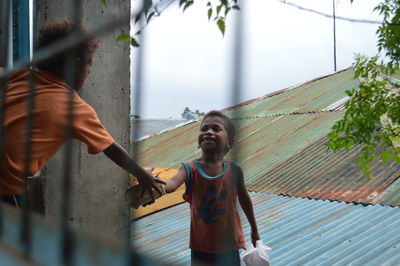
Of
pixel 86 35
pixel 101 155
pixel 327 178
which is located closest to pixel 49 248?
pixel 86 35

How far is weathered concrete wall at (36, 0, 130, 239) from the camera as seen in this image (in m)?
2.91

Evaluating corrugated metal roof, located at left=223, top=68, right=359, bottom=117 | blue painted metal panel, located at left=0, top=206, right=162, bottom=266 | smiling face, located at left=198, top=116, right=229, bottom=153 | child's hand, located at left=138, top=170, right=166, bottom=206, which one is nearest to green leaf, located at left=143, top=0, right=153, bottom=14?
blue painted metal panel, located at left=0, top=206, right=162, bottom=266

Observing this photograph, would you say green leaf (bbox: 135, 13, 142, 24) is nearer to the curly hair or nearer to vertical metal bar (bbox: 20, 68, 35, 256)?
vertical metal bar (bbox: 20, 68, 35, 256)

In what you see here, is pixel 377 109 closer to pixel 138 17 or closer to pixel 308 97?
pixel 138 17

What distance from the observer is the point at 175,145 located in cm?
876

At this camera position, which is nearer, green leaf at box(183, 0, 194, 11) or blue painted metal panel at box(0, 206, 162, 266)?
blue painted metal panel at box(0, 206, 162, 266)

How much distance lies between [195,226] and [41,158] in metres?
0.84

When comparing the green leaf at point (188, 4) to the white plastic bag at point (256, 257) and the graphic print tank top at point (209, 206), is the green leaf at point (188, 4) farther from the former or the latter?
the white plastic bag at point (256, 257)

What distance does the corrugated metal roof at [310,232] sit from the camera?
3389mm

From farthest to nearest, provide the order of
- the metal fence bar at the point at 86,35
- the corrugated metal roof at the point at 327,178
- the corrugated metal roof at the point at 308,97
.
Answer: the corrugated metal roof at the point at 308,97, the corrugated metal roof at the point at 327,178, the metal fence bar at the point at 86,35

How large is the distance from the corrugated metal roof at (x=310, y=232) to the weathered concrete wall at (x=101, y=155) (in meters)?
0.34

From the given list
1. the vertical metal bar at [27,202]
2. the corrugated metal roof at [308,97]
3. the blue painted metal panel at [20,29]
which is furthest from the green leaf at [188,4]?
the corrugated metal roof at [308,97]

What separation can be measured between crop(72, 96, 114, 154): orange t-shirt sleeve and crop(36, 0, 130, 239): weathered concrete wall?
122cm

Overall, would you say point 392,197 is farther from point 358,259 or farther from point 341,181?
point 358,259
